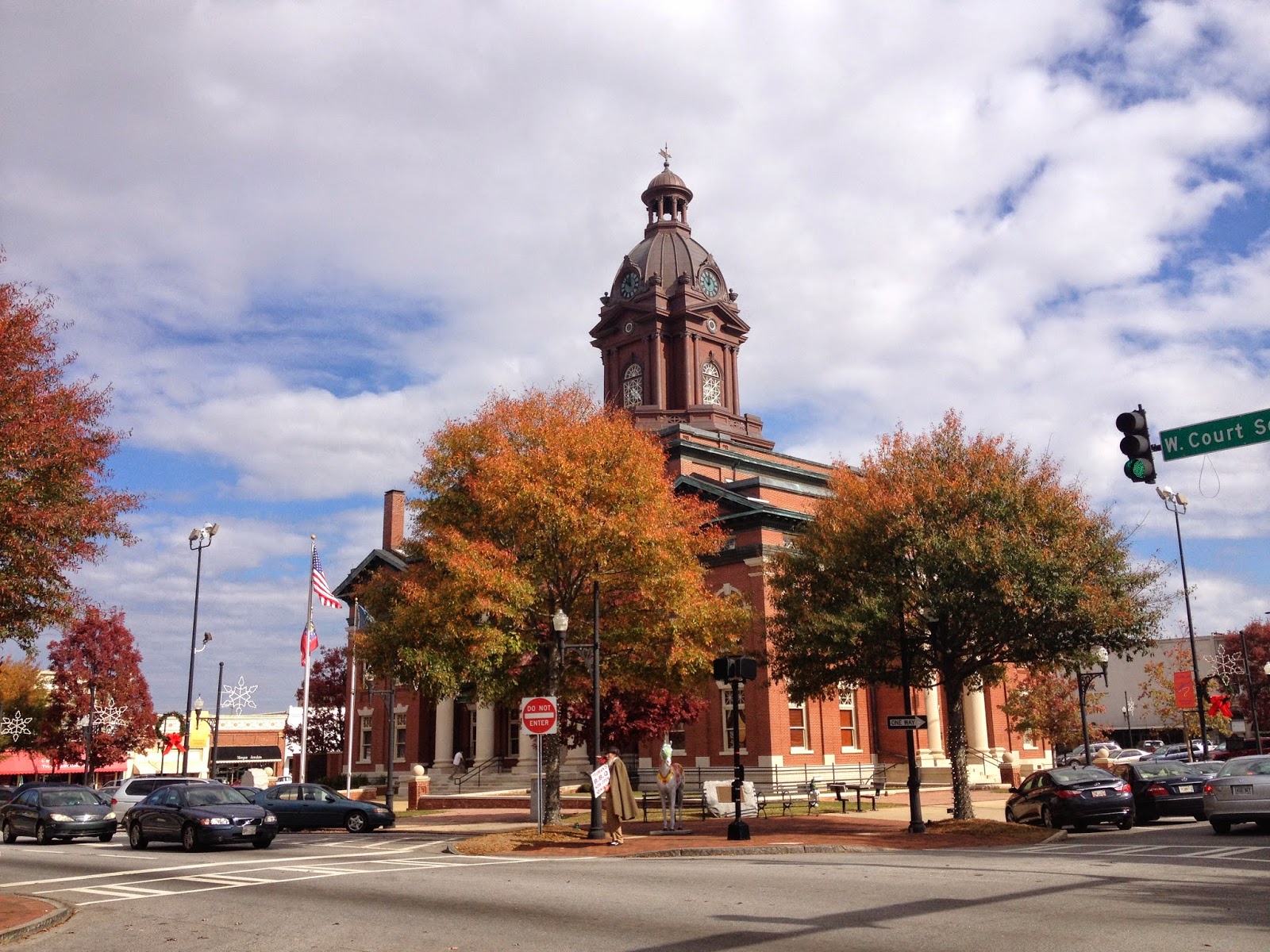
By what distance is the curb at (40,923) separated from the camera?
1204 centimetres

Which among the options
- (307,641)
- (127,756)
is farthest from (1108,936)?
(127,756)

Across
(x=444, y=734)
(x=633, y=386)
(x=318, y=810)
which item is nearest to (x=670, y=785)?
(x=318, y=810)

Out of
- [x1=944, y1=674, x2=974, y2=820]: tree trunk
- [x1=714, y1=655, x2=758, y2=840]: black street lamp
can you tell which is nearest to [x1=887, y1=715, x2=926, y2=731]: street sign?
[x1=944, y1=674, x2=974, y2=820]: tree trunk

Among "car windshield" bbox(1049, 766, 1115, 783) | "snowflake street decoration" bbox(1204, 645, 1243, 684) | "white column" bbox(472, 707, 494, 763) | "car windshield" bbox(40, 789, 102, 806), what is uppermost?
"snowflake street decoration" bbox(1204, 645, 1243, 684)

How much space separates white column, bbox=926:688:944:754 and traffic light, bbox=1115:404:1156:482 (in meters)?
32.0

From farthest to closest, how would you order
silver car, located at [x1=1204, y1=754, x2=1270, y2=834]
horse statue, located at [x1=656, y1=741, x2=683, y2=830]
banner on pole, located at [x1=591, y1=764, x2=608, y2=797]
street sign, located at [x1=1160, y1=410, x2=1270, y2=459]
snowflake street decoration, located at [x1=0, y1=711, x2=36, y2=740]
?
1. snowflake street decoration, located at [x1=0, y1=711, x2=36, y2=740]
2. horse statue, located at [x1=656, y1=741, x2=683, y2=830]
3. banner on pole, located at [x1=591, y1=764, x2=608, y2=797]
4. silver car, located at [x1=1204, y1=754, x2=1270, y2=834]
5. street sign, located at [x1=1160, y1=410, x2=1270, y2=459]

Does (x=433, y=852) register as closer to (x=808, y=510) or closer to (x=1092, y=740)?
(x=808, y=510)

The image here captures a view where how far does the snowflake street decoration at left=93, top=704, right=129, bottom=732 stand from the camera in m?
60.8

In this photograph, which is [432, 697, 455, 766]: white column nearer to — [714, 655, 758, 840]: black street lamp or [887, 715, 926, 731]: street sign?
[714, 655, 758, 840]: black street lamp

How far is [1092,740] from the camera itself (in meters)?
76.8

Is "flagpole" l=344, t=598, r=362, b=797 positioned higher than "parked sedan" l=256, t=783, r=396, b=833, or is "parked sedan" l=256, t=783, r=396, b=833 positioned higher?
"flagpole" l=344, t=598, r=362, b=797

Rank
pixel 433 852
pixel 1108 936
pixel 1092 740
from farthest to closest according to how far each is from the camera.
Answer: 1. pixel 1092 740
2. pixel 433 852
3. pixel 1108 936

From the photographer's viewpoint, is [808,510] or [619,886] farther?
[808,510]

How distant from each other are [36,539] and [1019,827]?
2052 cm
